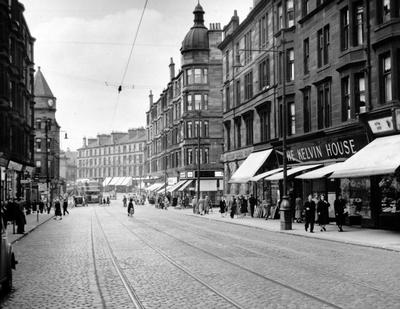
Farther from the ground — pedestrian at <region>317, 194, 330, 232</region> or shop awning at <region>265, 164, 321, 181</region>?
shop awning at <region>265, 164, 321, 181</region>

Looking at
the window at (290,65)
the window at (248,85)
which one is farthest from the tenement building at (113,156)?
the window at (290,65)

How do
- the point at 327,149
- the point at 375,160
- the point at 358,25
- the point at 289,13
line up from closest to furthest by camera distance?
the point at 375,160 < the point at 358,25 < the point at 327,149 < the point at 289,13

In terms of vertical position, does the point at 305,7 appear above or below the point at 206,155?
above

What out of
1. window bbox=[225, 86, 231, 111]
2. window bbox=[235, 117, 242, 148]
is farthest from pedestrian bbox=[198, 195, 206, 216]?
window bbox=[225, 86, 231, 111]

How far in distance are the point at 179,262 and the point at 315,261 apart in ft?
11.9

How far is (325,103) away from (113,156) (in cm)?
12221

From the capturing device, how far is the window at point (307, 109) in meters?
36.2

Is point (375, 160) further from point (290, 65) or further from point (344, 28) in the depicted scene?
point (290, 65)

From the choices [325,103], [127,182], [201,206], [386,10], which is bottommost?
[201,206]

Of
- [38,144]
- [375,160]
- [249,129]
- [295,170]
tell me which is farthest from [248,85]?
[38,144]

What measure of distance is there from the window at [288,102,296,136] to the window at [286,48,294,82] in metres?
1.69

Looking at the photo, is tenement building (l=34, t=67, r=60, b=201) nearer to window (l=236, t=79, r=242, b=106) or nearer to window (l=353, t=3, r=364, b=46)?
window (l=236, t=79, r=242, b=106)

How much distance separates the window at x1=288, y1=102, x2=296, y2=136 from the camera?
3870 centimetres

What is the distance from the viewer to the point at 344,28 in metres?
31.0
